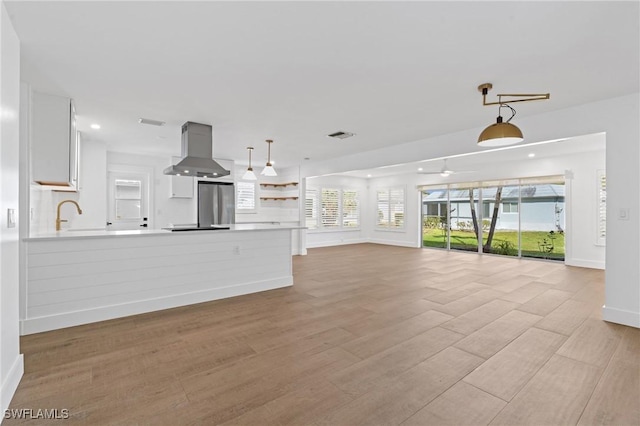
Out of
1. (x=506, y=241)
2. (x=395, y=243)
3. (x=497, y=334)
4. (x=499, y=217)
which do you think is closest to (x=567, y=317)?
(x=497, y=334)

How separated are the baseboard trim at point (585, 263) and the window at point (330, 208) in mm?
6513

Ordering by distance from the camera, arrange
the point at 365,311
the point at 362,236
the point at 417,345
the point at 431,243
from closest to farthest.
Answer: the point at 417,345 → the point at 365,311 → the point at 431,243 → the point at 362,236

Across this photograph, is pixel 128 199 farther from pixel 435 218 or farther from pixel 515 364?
pixel 435 218

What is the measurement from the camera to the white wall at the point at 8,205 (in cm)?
191

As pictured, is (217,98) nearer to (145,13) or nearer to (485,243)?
(145,13)

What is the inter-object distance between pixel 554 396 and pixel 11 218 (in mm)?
3929

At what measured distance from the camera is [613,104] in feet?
11.5

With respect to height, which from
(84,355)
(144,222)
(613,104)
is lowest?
(84,355)

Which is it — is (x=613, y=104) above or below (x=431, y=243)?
above

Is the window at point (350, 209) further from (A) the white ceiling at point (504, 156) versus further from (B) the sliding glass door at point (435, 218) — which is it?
(B) the sliding glass door at point (435, 218)

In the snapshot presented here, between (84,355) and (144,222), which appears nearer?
(84,355)

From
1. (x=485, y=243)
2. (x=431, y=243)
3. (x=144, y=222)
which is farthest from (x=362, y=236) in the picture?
(x=144, y=222)

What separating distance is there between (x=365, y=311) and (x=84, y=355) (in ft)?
9.46

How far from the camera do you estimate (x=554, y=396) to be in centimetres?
206
